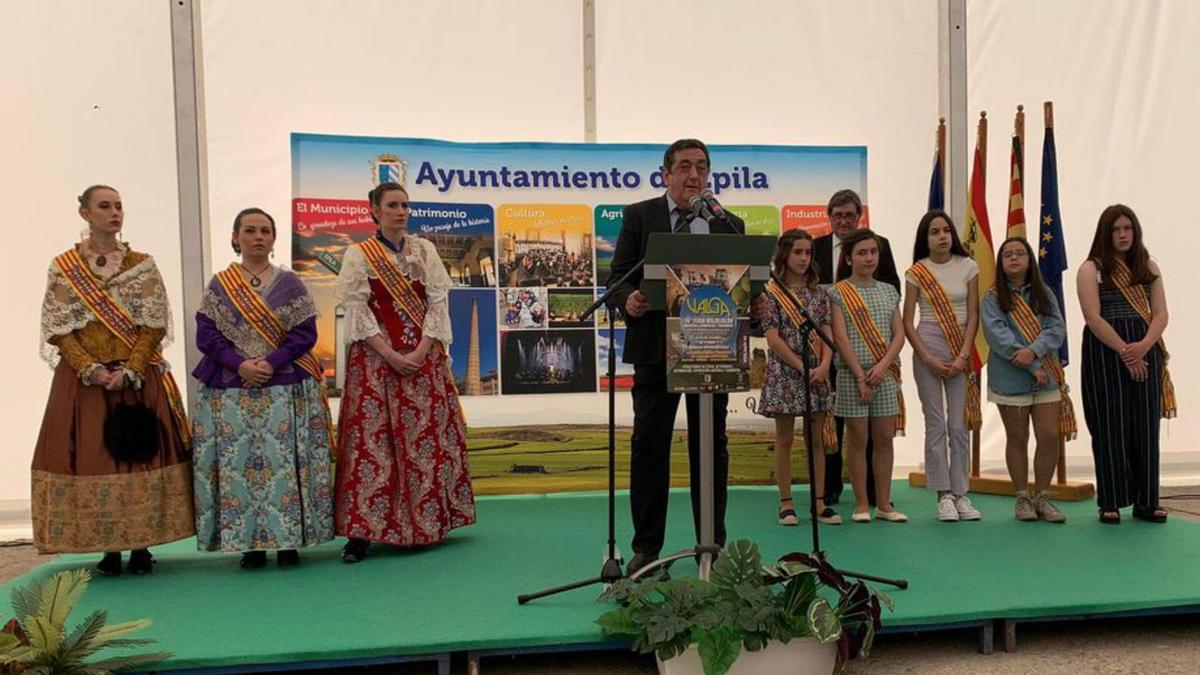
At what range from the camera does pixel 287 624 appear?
298 centimetres

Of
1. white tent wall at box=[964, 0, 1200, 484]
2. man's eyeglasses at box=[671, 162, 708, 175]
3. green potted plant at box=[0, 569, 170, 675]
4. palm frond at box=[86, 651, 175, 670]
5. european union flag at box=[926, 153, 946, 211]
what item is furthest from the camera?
white tent wall at box=[964, 0, 1200, 484]

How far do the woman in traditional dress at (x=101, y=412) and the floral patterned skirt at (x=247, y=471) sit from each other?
141 millimetres

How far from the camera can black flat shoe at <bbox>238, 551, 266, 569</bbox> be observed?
3.92 metres

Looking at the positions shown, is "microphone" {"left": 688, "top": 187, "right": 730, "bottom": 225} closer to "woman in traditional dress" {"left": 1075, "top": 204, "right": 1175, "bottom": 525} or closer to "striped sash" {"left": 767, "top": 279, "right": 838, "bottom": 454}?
"striped sash" {"left": 767, "top": 279, "right": 838, "bottom": 454}

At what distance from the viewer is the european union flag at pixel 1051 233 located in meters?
5.24

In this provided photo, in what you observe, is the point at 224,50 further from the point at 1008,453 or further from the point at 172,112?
the point at 1008,453

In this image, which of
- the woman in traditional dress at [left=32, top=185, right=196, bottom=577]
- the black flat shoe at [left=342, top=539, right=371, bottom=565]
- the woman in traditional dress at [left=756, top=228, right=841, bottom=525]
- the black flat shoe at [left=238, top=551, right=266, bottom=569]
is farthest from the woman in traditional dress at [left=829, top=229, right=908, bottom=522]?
the woman in traditional dress at [left=32, top=185, right=196, bottom=577]

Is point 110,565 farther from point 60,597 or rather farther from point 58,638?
point 58,638

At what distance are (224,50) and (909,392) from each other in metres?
4.36

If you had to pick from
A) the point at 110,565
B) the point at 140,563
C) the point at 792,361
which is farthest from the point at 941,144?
the point at 110,565

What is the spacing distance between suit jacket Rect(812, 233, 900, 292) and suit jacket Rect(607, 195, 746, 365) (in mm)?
1838

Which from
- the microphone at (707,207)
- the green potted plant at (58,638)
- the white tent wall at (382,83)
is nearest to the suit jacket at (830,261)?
the white tent wall at (382,83)

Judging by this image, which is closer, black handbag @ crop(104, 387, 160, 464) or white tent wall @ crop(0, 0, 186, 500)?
black handbag @ crop(104, 387, 160, 464)

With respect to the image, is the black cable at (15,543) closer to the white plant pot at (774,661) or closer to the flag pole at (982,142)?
the white plant pot at (774,661)
